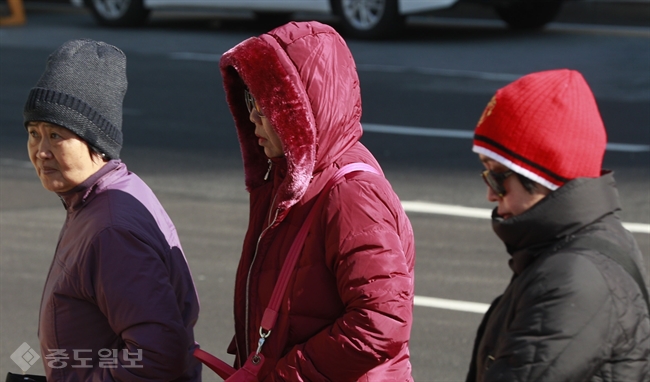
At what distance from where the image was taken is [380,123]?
1030cm

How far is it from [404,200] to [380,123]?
8.86 feet

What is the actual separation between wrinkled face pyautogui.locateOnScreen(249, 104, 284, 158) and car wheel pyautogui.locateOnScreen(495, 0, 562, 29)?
44.6ft

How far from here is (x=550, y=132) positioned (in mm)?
2240

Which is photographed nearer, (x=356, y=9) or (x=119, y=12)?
(x=356, y=9)

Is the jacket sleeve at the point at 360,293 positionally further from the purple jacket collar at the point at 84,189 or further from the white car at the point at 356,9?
the white car at the point at 356,9

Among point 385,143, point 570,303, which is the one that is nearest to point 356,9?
point 385,143

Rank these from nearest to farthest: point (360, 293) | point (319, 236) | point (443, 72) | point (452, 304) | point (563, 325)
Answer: point (563, 325) → point (360, 293) → point (319, 236) → point (452, 304) → point (443, 72)

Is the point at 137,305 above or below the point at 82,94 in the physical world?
below

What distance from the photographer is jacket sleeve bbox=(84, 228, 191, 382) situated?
2684 millimetres

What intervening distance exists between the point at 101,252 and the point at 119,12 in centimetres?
1507

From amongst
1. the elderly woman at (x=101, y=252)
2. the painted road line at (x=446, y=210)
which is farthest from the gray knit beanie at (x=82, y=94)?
the painted road line at (x=446, y=210)

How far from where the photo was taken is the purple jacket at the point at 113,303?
2.69 meters

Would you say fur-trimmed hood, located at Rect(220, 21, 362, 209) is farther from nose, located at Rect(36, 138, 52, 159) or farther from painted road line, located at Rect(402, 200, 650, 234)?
painted road line, located at Rect(402, 200, 650, 234)

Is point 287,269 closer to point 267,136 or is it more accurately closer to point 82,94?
point 267,136
